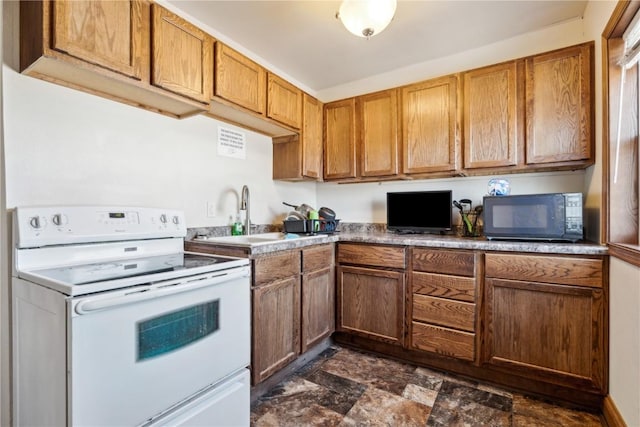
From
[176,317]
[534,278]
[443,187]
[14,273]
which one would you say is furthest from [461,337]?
[14,273]

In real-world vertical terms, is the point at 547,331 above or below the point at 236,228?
below

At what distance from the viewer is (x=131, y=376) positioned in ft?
3.40

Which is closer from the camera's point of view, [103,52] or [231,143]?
[103,52]

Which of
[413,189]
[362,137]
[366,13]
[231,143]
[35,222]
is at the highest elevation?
[366,13]

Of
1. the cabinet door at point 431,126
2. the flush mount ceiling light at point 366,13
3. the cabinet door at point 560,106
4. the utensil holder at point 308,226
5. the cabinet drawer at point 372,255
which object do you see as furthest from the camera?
the utensil holder at point 308,226

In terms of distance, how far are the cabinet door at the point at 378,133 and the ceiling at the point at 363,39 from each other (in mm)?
338

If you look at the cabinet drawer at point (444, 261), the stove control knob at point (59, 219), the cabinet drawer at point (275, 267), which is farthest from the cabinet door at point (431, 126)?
the stove control knob at point (59, 219)

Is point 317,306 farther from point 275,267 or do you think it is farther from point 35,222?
point 35,222

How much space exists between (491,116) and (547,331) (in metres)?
1.44

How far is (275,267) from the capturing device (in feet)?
6.05

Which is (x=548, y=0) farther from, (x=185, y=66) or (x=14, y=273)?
(x=14, y=273)

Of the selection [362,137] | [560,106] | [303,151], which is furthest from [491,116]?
[303,151]

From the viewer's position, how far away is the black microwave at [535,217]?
5.93 feet

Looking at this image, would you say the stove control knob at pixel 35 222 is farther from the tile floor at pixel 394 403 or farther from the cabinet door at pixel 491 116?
the cabinet door at pixel 491 116
